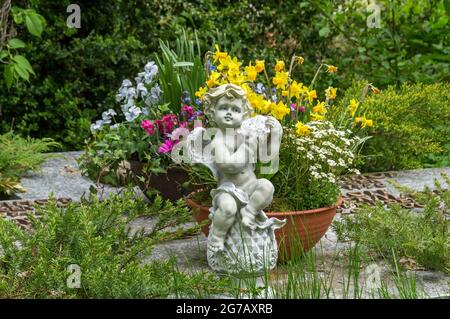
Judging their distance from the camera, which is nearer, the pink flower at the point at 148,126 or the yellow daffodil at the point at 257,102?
the yellow daffodil at the point at 257,102

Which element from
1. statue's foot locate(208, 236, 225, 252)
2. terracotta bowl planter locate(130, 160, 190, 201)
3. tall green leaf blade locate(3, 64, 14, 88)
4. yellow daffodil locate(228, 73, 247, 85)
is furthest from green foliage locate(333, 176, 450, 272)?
tall green leaf blade locate(3, 64, 14, 88)

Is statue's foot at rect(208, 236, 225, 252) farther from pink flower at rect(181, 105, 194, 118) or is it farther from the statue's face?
pink flower at rect(181, 105, 194, 118)

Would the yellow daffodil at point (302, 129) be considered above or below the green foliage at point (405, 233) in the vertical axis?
above

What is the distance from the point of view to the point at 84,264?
145 inches

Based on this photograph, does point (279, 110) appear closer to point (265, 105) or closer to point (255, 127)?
point (265, 105)

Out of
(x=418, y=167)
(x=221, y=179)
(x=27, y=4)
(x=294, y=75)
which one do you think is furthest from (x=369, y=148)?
(x=27, y=4)

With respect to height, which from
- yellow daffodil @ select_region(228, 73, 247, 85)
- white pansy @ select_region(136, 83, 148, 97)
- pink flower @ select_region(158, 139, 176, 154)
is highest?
yellow daffodil @ select_region(228, 73, 247, 85)

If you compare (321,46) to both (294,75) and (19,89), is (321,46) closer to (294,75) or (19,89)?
(294,75)

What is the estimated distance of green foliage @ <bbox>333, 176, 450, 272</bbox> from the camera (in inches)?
170

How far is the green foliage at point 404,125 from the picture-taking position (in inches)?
266

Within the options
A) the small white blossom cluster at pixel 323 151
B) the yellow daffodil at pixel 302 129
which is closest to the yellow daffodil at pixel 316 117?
the small white blossom cluster at pixel 323 151

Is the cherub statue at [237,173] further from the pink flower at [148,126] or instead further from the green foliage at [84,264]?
the pink flower at [148,126]

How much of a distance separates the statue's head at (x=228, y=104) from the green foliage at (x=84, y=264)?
0.53 m
